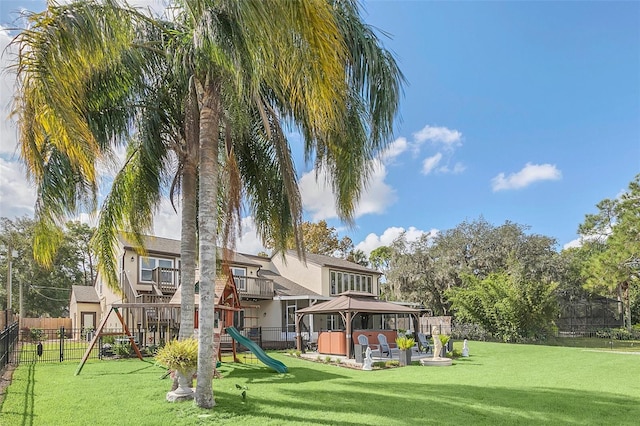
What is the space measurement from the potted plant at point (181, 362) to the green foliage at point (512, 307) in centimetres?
2356

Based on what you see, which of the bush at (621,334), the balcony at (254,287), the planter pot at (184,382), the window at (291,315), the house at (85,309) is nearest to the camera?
the planter pot at (184,382)

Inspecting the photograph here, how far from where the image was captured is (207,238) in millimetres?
8141

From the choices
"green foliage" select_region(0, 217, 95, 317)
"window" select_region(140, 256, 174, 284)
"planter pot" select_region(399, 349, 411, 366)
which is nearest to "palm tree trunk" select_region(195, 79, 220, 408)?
"planter pot" select_region(399, 349, 411, 366)

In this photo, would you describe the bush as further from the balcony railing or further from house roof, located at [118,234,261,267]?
house roof, located at [118,234,261,267]

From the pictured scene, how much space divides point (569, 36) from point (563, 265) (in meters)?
27.2

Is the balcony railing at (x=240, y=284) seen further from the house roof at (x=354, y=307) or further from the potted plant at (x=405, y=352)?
the potted plant at (x=405, y=352)

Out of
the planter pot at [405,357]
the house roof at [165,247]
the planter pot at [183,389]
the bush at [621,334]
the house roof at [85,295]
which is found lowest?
the bush at [621,334]

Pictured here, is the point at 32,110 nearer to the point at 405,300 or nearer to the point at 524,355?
the point at 524,355

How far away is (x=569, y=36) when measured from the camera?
15000 millimetres

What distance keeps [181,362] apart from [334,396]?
10.5 feet

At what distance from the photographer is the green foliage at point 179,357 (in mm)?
8344

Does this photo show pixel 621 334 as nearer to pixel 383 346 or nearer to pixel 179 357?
pixel 383 346

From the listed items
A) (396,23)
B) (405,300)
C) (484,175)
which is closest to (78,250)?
(405,300)

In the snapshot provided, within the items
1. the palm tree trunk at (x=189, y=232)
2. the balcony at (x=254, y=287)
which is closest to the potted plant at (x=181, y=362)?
the palm tree trunk at (x=189, y=232)
